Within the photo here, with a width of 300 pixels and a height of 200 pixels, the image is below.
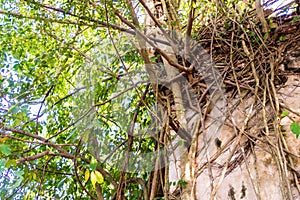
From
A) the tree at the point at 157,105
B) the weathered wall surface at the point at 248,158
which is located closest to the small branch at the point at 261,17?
the tree at the point at 157,105

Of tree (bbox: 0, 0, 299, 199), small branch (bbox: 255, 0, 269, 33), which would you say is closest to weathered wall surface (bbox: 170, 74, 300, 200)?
tree (bbox: 0, 0, 299, 199)

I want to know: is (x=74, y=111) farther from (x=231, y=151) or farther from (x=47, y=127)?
(x=231, y=151)

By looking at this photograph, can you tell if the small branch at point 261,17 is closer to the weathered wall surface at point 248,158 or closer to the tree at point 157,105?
the tree at point 157,105

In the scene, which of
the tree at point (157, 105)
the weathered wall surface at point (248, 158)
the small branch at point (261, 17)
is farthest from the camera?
the small branch at point (261, 17)

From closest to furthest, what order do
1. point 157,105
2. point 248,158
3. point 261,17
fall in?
1. point 248,158
2. point 261,17
3. point 157,105

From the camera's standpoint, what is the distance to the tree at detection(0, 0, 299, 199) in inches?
54.4

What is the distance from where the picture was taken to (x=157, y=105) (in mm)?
1952

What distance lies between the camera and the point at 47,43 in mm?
2621

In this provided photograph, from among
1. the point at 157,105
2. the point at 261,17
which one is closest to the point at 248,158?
the point at 157,105

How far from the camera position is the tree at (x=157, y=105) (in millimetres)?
1381

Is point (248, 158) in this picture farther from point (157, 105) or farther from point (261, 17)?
point (261, 17)

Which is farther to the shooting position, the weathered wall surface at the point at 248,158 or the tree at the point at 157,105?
the tree at the point at 157,105

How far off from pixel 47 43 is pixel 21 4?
336mm

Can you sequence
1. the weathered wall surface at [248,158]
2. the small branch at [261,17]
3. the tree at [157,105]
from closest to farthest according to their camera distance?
1. the weathered wall surface at [248,158]
2. the tree at [157,105]
3. the small branch at [261,17]
